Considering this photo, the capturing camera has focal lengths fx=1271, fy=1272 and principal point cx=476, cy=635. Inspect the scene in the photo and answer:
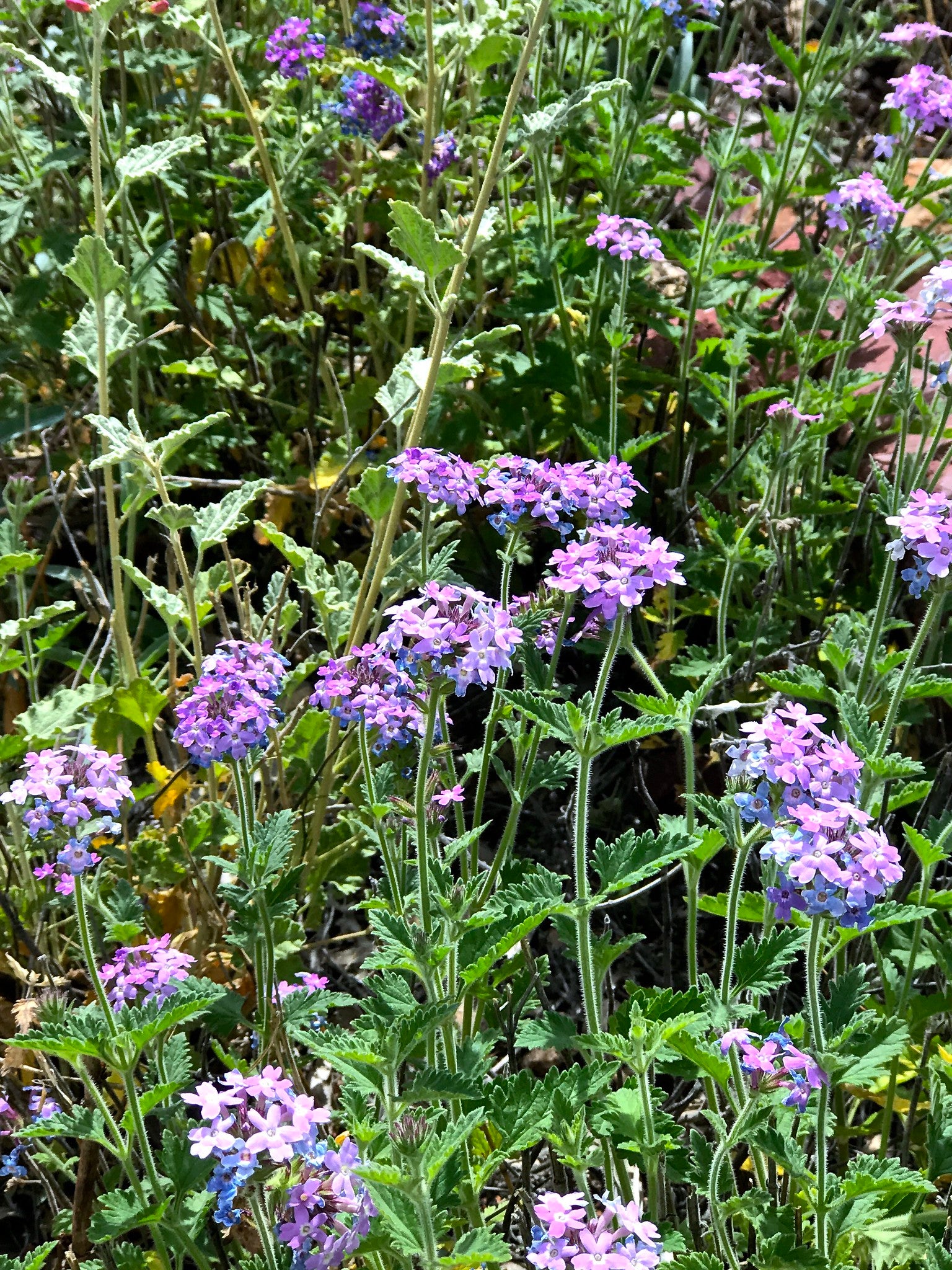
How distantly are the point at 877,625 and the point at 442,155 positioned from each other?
1.92 metres

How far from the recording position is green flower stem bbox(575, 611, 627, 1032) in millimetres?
1766

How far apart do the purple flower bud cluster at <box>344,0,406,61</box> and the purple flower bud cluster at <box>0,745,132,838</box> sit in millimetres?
2521

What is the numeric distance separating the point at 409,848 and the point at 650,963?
660 mm

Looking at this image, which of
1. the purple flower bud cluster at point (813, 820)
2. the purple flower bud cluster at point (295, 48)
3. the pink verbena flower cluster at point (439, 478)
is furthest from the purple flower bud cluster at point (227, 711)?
the purple flower bud cluster at point (295, 48)

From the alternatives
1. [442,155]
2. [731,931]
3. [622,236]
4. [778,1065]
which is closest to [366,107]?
[442,155]

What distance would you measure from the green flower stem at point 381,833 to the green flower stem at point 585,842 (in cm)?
31

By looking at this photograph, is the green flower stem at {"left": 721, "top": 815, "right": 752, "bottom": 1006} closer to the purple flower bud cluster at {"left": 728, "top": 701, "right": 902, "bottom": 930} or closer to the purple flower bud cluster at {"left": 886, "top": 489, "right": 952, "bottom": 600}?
the purple flower bud cluster at {"left": 728, "top": 701, "right": 902, "bottom": 930}

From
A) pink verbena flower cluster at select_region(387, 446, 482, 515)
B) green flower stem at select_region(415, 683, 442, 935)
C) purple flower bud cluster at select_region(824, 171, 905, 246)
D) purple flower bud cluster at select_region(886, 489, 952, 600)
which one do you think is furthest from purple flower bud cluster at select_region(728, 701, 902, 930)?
purple flower bud cluster at select_region(824, 171, 905, 246)

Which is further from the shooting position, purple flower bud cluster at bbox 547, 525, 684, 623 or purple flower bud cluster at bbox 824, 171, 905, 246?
purple flower bud cluster at bbox 824, 171, 905, 246

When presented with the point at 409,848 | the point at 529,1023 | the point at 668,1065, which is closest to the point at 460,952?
the point at 529,1023

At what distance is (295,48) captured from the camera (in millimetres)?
3600

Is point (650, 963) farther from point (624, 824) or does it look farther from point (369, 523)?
point (369, 523)

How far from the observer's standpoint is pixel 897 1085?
2.49 metres

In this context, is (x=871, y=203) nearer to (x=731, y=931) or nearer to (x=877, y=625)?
(x=877, y=625)
